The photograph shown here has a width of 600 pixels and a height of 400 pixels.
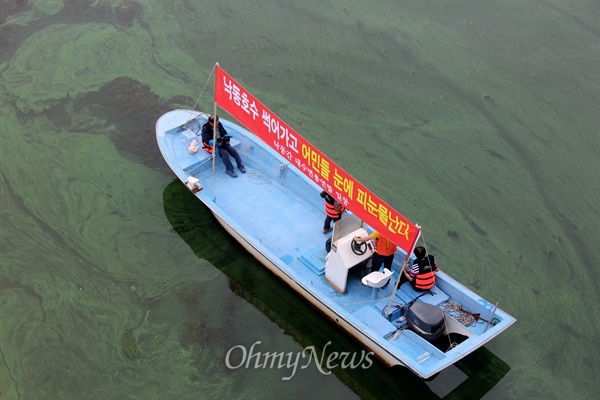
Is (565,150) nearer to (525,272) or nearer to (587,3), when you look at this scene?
(525,272)

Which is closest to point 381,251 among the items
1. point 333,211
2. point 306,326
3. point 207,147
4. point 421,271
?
point 421,271

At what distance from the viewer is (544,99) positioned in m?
11.1

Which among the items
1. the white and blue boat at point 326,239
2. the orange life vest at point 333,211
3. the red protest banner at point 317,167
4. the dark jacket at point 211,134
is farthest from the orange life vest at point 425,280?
the dark jacket at point 211,134

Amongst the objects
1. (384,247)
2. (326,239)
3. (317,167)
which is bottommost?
(326,239)

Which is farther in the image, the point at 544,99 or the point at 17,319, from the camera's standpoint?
the point at 544,99

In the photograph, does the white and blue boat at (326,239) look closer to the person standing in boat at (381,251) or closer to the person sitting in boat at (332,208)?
the person standing in boat at (381,251)

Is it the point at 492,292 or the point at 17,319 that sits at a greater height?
the point at 492,292

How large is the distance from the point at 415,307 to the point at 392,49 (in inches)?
250

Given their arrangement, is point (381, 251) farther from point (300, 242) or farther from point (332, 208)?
point (300, 242)

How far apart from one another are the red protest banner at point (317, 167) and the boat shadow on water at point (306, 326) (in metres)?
1.69

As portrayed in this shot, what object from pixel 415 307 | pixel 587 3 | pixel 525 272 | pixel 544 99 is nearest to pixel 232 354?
pixel 415 307

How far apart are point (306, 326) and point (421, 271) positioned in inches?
64.3

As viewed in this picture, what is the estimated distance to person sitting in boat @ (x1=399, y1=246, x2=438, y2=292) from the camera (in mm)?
7207

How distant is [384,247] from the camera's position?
7277 millimetres
